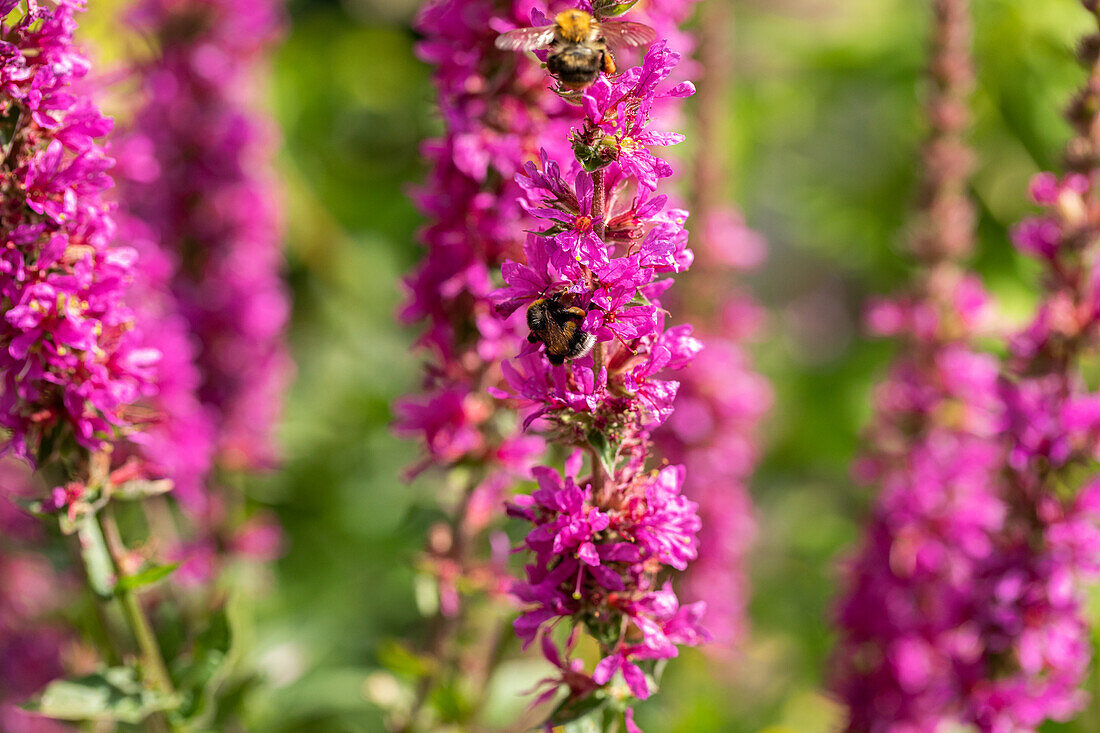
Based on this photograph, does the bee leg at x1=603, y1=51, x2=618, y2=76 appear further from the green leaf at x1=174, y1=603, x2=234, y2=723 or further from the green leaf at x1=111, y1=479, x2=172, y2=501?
the green leaf at x1=174, y1=603, x2=234, y2=723

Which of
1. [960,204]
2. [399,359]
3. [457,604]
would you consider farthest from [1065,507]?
[399,359]

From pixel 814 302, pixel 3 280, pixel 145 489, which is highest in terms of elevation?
pixel 3 280

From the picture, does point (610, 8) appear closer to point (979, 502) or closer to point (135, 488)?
point (135, 488)

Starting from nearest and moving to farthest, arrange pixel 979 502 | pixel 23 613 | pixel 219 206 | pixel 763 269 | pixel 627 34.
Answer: pixel 627 34, pixel 979 502, pixel 23 613, pixel 219 206, pixel 763 269

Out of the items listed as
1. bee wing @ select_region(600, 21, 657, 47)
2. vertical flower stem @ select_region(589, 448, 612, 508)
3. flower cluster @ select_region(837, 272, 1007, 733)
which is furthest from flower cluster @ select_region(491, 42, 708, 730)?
flower cluster @ select_region(837, 272, 1007, 733)

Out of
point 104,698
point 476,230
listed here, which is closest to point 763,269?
point 476,230

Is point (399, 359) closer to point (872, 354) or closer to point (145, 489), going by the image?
point (872, 354)

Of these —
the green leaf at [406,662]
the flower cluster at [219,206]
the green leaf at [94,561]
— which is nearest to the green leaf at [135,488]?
the green leaf at [94,561]
